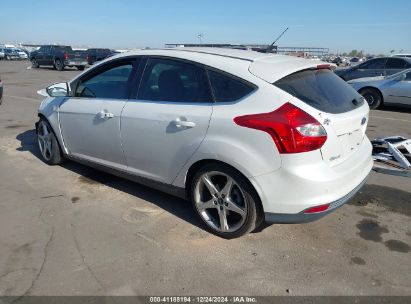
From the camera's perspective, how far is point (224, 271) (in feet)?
10.0

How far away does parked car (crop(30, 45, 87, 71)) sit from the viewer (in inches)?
1073

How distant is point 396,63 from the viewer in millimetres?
12617

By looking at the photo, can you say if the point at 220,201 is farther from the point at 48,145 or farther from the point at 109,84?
the point at 48,145

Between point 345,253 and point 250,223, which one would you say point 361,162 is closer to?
point 345,253

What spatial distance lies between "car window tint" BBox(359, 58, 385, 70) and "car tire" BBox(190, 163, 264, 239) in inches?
456

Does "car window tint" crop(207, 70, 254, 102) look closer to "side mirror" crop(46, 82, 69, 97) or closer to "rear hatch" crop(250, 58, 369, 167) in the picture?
"rear hatch" crop(250, 58, 369, 167)

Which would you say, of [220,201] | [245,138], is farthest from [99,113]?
[245,138]

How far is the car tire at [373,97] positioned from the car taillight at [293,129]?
8.84 meters

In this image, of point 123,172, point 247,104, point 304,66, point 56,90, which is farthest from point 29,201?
point 304,66

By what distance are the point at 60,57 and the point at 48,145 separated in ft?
79.8

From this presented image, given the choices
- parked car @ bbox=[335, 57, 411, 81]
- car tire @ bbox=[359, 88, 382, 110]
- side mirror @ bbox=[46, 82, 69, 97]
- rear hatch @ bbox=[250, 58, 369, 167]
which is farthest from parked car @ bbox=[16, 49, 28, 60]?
rear hatch @ bbox=[250, 58, 369, 167]

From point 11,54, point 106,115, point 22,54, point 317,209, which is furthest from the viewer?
point 22,54

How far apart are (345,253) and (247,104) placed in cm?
152

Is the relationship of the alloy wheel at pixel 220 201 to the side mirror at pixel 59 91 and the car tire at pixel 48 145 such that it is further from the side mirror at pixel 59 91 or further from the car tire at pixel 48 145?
the car tire at pixel 48 145
